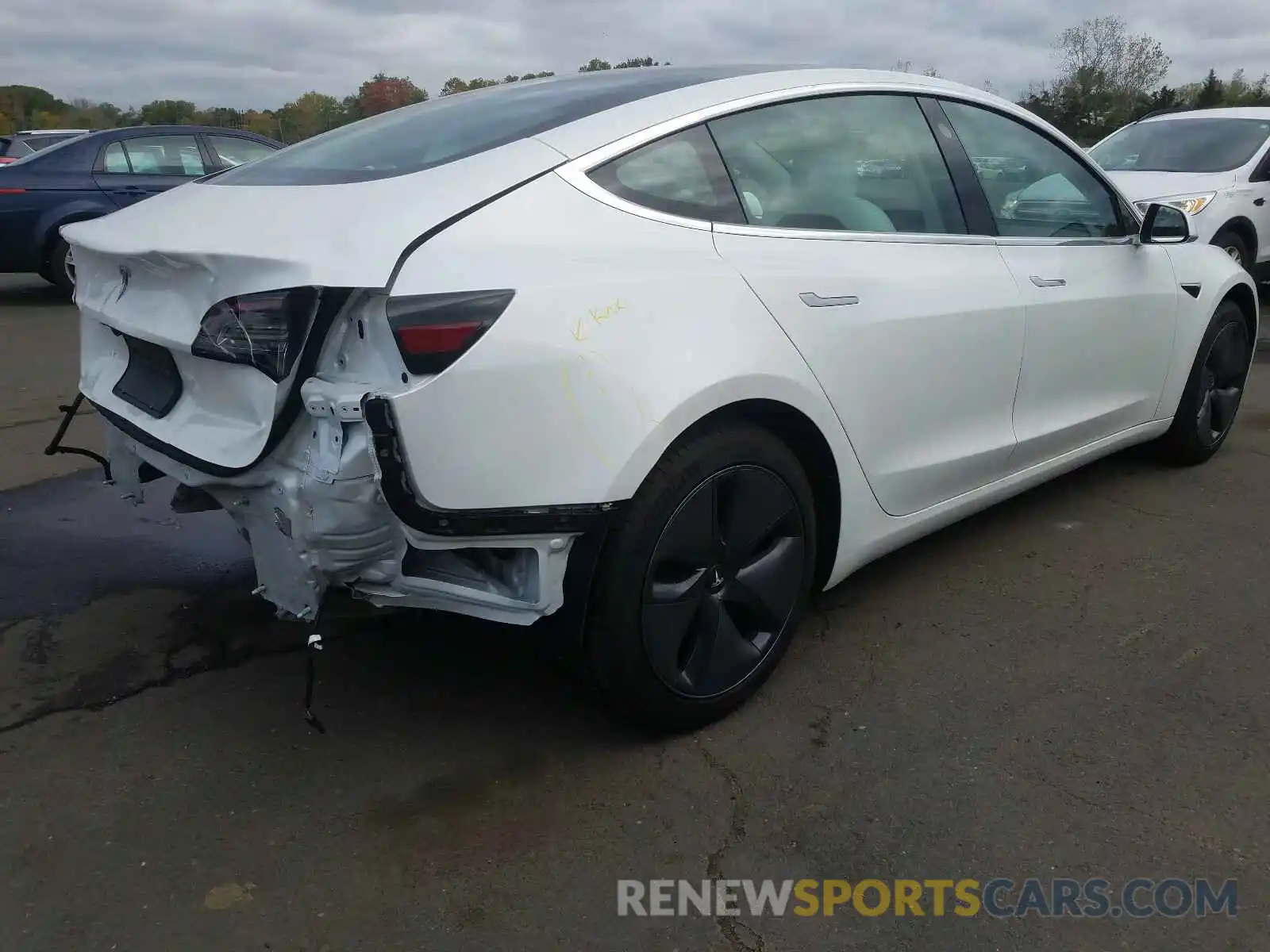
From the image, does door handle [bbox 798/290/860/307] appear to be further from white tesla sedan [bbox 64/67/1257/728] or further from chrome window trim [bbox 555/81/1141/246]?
chrome window trim [bbox 555/81/1141/246]

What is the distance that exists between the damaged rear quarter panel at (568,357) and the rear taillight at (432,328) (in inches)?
0.9

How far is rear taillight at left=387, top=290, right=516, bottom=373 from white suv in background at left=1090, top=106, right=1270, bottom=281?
7514 millimetres

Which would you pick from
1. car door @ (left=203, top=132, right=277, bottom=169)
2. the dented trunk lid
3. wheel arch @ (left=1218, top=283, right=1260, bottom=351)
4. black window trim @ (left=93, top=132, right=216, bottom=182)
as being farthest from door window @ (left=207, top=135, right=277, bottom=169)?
wheel arch @ (left=1218, top=283, right=1260, bottom=351)

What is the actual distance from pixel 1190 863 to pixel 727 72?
89.5 inches

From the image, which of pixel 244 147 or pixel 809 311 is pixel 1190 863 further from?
pixel 244 147

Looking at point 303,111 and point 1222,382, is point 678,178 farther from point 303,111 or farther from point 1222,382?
point 303,111

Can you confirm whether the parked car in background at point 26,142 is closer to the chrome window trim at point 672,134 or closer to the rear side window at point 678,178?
the chrome window trim at point 672,134

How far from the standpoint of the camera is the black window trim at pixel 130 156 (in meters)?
9.85

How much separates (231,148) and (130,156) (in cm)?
99

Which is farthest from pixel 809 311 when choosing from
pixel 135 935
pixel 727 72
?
pixel 135 935

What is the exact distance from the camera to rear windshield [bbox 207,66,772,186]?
8.55 feet

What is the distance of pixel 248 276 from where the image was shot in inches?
88.1

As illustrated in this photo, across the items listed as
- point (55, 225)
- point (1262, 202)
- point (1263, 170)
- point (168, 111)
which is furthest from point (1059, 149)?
point (168, 111)

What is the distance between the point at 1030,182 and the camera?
3.68 meters
